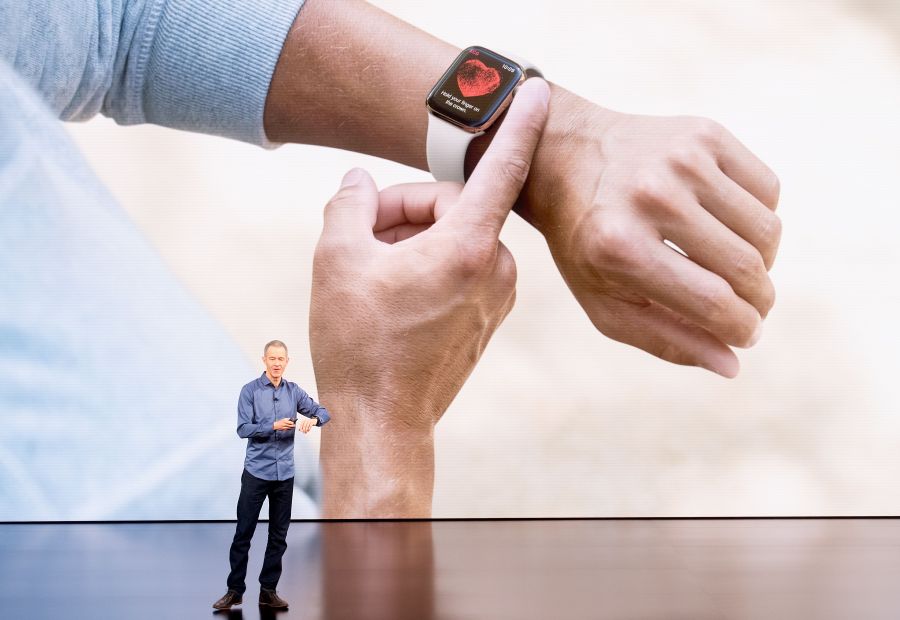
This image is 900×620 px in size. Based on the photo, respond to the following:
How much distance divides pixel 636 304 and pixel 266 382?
0.76 metres

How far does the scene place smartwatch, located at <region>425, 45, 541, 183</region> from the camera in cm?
167

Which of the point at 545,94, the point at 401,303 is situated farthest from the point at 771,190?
the point at 401,303

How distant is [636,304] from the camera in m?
1.74

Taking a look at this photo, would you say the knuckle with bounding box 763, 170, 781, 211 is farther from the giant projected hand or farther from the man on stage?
the man on stage

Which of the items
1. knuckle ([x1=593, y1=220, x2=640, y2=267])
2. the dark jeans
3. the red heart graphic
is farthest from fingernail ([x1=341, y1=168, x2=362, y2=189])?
the dark jeans

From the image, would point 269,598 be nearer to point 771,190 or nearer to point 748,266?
point 748,266

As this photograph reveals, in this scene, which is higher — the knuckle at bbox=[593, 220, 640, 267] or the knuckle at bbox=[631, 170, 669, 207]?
the knuckle at bbox=[631, 170, 669, 207]

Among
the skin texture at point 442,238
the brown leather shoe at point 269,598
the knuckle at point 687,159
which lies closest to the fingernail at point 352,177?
the skin texture at point 442,238

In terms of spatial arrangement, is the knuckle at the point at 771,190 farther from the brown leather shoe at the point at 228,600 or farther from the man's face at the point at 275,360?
the brown leather shoe at the point at 228,600

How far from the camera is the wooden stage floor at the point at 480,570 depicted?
4.37 ft

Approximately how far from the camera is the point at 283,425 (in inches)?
49.6

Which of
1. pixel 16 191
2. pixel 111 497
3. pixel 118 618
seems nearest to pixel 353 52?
pixel 16 191

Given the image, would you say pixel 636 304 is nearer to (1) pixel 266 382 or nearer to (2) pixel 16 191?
(1) pixel 266 382

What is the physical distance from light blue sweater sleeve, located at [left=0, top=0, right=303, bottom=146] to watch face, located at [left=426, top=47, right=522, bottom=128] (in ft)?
1.01
